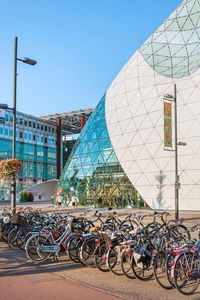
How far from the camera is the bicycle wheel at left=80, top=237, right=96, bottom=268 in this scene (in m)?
8.28

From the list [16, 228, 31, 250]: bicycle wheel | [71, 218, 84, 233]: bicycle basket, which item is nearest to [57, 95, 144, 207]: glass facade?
[16, 228, 31, 250]: bicycle wheel

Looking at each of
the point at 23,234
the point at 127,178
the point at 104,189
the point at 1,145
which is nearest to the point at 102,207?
the point at 104,189

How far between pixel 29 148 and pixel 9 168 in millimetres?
57967

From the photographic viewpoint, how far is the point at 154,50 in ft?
106

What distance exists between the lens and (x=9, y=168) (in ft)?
46.8

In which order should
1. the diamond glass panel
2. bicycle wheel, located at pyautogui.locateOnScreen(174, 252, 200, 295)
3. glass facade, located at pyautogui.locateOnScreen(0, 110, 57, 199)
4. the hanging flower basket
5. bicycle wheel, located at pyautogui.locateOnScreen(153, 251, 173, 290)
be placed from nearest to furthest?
bicycle wheel, located at pyautogui.locateOnScreen(174, 252, 200, 295)
bicycle wheel, located at pyautogui.locateOnScreen(153, 251, 173, 290)
the hanging flower basket
the diamond glass panel
glass facade, located at pyautogui.locateOnScreen(0, 110, 57, 199)

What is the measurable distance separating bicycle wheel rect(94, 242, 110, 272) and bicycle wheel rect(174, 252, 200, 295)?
82.5 inches

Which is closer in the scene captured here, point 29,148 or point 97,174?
point 97,174

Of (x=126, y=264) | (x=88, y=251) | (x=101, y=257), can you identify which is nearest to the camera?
(x=126, y=264)

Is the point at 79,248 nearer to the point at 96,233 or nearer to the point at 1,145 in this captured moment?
the point at 96,233

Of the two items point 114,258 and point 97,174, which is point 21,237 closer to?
point 114,258

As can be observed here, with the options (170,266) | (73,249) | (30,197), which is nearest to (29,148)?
(30,197)

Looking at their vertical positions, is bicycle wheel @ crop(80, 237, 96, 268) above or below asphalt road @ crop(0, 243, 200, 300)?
above

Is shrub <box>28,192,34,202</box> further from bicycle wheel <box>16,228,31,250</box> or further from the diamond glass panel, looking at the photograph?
bicycle wheel <box>16,228,31,250</box>
